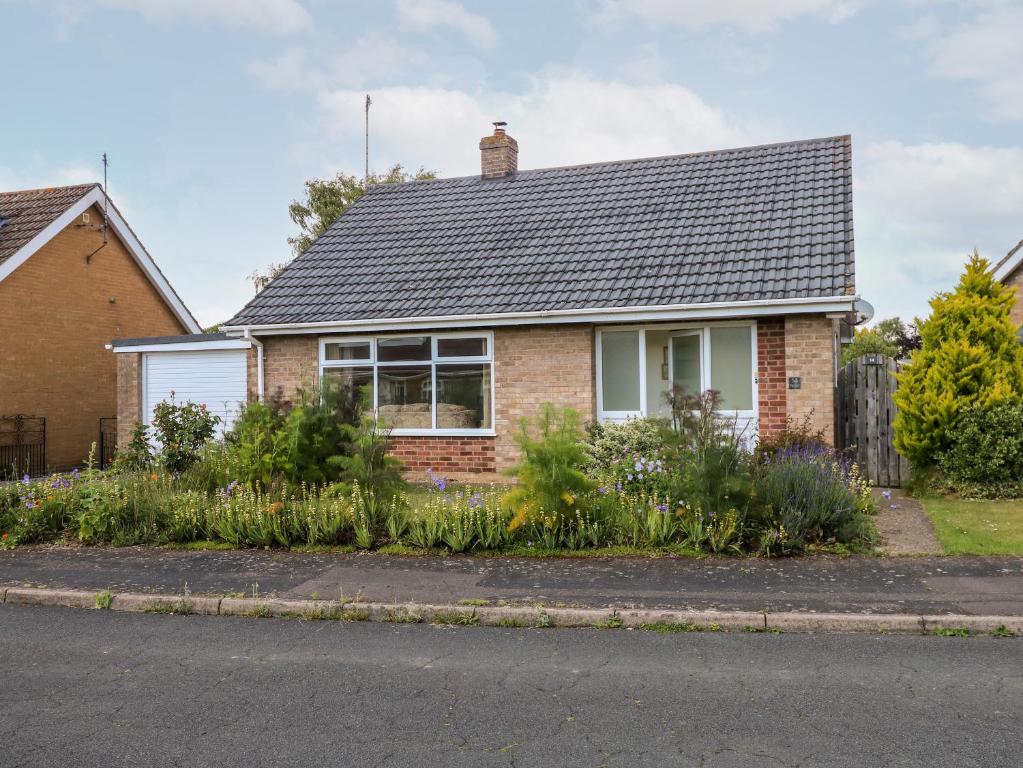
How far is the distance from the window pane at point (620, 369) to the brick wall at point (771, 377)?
1968mm

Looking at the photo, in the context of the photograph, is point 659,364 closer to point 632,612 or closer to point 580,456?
point 580,456

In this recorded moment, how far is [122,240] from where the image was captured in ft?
77.2

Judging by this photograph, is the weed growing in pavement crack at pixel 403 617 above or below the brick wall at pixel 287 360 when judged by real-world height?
below

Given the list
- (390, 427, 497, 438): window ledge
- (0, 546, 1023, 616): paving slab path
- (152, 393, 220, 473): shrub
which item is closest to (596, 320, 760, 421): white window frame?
(390, 427, 497, 438): window ledge

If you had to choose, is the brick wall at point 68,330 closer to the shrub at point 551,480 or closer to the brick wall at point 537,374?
the brick wall at point 537,374

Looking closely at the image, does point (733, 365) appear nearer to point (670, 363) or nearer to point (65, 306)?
point (670, 363)

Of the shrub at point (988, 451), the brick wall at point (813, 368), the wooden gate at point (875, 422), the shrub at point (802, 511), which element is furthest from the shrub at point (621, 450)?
the shrub at point (988, 451)

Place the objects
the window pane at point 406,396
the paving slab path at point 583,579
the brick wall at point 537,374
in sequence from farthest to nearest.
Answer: the window pane at point 406,396, the brick wall at point 537,374, the paving slab path at point 583,579

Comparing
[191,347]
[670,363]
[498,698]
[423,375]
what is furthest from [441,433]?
[498,698]

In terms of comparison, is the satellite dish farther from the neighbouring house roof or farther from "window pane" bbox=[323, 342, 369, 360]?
the neighbouring house roof

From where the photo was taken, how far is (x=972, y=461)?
11.9 metres

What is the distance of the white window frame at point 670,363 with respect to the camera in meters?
13.8

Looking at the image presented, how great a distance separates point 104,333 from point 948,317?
19.1 metres

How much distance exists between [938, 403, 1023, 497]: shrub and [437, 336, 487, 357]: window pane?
7112 mm
